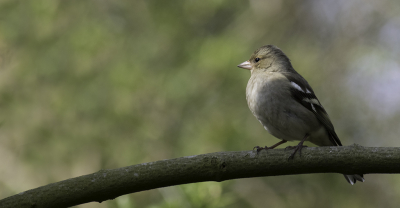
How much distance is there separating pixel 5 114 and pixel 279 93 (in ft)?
15.8

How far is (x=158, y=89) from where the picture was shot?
22.8 ft

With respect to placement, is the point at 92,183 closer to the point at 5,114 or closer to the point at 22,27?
the point at 5,114

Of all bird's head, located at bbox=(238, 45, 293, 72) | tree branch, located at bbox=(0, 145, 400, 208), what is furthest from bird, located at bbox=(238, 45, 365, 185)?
tree branch, located at bbox=(0, 145, 400, 208)

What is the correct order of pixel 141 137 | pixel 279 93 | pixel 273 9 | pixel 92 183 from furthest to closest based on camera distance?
pixel 273 9 → pixel 141 137 → pixel 279 93 → pixel 92 183

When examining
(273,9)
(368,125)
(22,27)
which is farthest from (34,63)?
(368,125)

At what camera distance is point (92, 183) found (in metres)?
2.78

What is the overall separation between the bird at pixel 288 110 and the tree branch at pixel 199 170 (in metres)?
1.20

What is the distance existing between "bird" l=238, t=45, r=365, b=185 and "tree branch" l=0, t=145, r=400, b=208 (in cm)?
120

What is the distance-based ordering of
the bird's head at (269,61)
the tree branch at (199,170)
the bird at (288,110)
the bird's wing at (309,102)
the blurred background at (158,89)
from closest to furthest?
the tree branch at (199,170) → the bird at (288,110) → the bird's wing at (309,102) → the bird's head at (269,61) → the blurred background at (158,89)

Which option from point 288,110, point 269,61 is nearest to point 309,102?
point 288,110

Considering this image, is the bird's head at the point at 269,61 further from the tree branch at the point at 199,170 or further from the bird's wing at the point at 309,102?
the tree branch at the point at 199,170

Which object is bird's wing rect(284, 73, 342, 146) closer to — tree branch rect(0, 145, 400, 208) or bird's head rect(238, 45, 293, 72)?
bird's head rect(238, 45, 293, 72)

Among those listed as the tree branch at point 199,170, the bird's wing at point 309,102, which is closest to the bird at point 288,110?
the bird's wing at point 309,102

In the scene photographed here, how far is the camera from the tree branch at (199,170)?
2.74m
